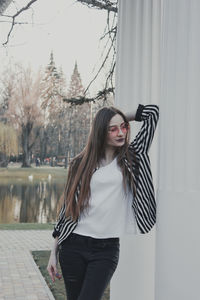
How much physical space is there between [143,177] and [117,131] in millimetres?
192

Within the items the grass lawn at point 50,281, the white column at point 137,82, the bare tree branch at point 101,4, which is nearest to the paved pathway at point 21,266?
the grass lawn at point 50,281

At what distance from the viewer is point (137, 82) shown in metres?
2.00

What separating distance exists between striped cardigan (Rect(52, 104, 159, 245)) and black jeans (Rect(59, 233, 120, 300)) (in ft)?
0.19

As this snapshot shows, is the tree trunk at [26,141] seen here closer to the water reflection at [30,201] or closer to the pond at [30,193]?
the pond at [30,193]

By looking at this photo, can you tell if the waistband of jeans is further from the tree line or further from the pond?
the pond

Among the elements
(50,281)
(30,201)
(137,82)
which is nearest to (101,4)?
(137,82)

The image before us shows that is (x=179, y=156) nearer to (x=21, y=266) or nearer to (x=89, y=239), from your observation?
(x=89, y=239)

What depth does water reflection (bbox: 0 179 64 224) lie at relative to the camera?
8047 millimetres

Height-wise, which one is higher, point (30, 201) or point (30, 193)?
point (30, 193)

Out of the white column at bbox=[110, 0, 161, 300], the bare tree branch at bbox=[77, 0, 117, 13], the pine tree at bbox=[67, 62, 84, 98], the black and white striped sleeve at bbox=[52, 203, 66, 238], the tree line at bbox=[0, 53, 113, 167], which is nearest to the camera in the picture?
the black and white striped sleeve at bbox=[52, 203, 66, 238]

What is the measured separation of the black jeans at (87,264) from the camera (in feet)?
5.16

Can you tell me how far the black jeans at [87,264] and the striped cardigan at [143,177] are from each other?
0.19 feet

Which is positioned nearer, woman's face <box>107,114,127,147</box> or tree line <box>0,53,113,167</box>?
woman's face <box>107,114,127,147</box>

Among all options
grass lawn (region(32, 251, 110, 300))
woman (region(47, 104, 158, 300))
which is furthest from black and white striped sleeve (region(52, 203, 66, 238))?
grass lawn (region(32, 251, 110, 300))
